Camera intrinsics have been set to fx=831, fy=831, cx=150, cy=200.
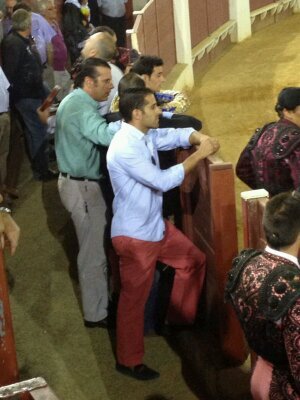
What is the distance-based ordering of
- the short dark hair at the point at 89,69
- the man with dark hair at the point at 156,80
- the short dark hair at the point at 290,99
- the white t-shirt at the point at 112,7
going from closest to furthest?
1. the short dark hair at the point at 290,99
2. the short dark hair at the point at 89,69
3. the man with dark hair at the point at 156,80
4. the white t-shirt at the point at 112,7

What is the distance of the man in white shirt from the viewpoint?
6594 millimetres

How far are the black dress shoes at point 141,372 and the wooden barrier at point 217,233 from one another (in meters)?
0.42

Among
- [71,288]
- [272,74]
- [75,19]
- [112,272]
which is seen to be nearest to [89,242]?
[112,272]

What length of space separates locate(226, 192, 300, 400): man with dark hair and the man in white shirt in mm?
3812

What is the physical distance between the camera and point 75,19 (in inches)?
374

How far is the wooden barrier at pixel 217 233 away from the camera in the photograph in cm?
449

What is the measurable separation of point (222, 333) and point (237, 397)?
402mm

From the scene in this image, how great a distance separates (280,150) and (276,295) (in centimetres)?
139

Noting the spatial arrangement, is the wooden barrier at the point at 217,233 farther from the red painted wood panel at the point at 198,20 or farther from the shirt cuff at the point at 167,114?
the red painted wood panel at the point at 198,20

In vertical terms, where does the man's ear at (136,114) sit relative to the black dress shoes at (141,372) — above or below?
above

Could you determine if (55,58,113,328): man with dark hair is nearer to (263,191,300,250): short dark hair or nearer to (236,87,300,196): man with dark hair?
(236,87,300,196): man with dark hair

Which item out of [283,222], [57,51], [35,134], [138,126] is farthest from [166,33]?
[283,222]

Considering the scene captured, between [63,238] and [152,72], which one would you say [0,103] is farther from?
[152,72]

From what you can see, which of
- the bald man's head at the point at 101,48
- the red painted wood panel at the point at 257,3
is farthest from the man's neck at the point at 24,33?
the red painted wood panel at the point at 257,3
